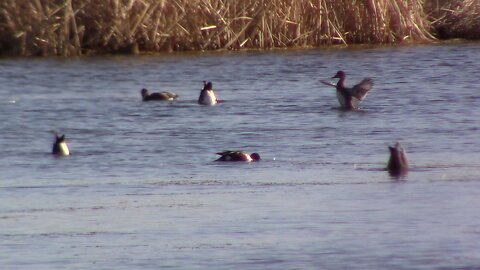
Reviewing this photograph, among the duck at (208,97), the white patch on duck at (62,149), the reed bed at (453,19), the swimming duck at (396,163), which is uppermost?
the swimming duck at (396,163)

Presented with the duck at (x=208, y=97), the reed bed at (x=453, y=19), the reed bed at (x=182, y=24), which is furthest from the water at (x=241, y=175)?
the reed bed at (x=453, y=19)

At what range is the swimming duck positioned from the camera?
36.9ft

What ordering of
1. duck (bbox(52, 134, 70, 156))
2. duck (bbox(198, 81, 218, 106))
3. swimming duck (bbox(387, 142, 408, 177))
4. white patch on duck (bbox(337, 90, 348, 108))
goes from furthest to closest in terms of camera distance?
1. duck (bbox(198, 81, 218, 106))
2. white patch on duck (bbox(337, 90, 348, 108))
3. duck (bbox(52, 134, 70, 156))
4. swimming duck (bbox(387, 142, 408, 177))

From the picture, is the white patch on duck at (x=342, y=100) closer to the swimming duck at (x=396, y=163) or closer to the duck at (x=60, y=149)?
the duck at (x=60, y=149)

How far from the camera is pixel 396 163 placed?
11273mm

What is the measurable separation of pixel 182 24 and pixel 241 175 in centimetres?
1503

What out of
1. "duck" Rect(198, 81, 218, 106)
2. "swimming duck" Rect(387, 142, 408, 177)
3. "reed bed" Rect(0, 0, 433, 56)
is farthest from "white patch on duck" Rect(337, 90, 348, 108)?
"reed bed" Rect(0, 0, 433, 56)

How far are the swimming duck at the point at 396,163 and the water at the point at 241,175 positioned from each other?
0.38 ft

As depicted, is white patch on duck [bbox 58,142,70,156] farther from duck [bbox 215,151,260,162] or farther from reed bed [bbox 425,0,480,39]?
reed bed [bbox 425,0,480,39]

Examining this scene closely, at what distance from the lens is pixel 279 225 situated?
28.8 ft

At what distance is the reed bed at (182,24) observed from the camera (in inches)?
1016

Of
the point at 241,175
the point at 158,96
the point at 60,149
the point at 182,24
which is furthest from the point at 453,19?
the point at 241,175

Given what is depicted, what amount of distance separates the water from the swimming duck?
11 cm

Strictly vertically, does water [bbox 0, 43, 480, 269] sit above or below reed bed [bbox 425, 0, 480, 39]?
above
